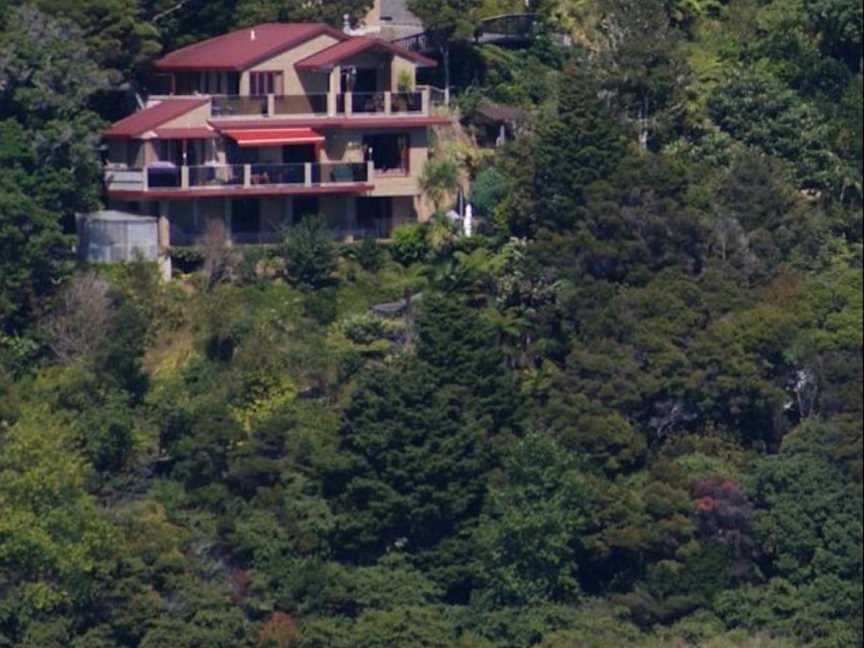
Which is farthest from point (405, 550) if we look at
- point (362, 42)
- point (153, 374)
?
point (362, 42)

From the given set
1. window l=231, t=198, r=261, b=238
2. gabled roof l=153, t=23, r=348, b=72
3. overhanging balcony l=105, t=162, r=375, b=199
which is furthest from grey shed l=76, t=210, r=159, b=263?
gabled roof l=153, t=23, r=348, b=72

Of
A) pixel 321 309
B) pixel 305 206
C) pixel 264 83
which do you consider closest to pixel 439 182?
pixel 305 206

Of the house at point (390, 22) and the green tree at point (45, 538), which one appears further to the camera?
the house at point (390, 22)

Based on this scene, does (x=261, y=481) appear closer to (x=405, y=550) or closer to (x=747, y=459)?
(x=405, y=550)

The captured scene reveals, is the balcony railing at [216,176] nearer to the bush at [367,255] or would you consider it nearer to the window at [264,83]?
the window at [264,83]

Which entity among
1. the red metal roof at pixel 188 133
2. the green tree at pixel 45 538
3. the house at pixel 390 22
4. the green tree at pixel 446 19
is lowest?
the green tree at pixel 45 538

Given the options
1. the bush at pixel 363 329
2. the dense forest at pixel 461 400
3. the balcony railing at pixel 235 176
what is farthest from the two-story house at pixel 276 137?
the bush at pixel 363 329
